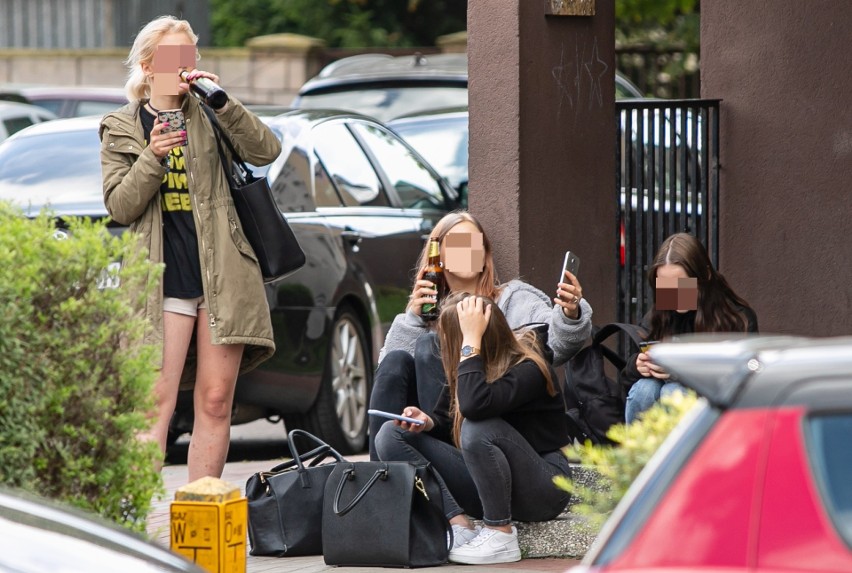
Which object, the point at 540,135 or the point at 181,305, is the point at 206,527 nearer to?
the point at 181,305

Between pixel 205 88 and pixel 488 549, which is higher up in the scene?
pixel 205 88

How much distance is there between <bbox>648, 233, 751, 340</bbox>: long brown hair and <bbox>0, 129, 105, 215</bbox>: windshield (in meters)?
2.82

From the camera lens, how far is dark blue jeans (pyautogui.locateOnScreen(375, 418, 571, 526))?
5.38 meters

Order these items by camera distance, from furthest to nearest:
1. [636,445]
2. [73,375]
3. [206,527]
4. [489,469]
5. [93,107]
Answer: [93,107], [489,469], [206,527], [73,375], [636,445]

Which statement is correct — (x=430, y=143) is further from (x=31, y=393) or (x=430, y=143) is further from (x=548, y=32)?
(x=31, y=393)

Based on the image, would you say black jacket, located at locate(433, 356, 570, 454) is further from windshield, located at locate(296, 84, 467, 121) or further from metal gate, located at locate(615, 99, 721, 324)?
windshield, located at locate(296, 84, 467, 121)

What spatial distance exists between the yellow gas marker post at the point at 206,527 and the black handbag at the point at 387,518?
3.54 ft

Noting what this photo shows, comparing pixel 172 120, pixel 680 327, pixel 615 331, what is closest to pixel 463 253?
pixel 615 331

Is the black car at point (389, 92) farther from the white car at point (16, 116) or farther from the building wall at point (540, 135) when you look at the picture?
the building wall at point (540, 135)

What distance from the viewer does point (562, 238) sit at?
6.51 meters

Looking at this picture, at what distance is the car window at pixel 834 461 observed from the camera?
2174 mm

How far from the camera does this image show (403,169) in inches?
363

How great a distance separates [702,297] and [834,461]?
3784 millimetres

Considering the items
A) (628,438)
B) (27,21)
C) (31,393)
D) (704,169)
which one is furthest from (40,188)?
(27,21)
